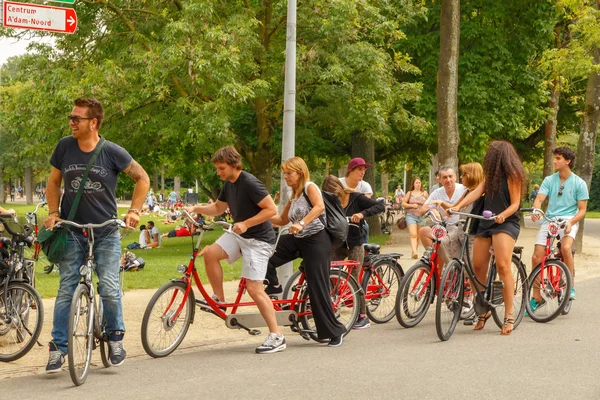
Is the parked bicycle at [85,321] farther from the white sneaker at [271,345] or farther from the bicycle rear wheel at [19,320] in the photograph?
the white sneaker at [271,345]

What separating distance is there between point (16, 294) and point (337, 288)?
2860 millimetres

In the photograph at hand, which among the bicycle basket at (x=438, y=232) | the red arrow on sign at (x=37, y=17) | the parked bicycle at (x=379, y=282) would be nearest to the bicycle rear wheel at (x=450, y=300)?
the bicycle basket at (x=438, y=232)

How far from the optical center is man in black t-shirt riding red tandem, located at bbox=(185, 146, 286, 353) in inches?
291

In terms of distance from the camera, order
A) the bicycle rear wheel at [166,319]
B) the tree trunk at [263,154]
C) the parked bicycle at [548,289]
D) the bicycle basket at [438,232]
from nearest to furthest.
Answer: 1. the bicycle rear wheel at [166,319]
2. the bicycle basket at [438,232]
3. the parked bicycle at [548,289]
4. the tree trunk at [263,154]

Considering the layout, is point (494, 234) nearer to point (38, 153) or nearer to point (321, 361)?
point (321, 361)

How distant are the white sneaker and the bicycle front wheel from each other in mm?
1629

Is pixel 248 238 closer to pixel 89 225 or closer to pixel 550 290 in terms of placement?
pixel 89 225

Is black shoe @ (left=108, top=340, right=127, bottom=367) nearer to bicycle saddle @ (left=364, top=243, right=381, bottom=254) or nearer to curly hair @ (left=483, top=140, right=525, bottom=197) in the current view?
bicycle saddle @ (left=364, top=243, right=381, bottom=254)

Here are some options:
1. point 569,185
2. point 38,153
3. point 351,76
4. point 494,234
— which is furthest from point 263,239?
point 38,153

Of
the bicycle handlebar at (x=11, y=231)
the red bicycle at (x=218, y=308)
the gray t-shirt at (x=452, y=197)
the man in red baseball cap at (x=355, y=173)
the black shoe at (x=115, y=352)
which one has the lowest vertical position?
the black shoe at (x=115, y=352)

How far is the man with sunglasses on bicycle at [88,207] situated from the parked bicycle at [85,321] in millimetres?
60

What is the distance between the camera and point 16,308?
695 cm

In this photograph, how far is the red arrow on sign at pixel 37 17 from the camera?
6.99 metres

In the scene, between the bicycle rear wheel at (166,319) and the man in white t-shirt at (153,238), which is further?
the man in white t-shirt at (153,238)
